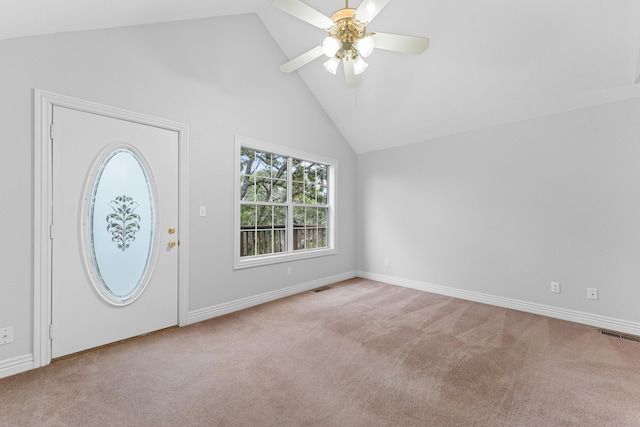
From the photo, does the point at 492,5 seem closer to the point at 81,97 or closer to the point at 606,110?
the point at 606,110

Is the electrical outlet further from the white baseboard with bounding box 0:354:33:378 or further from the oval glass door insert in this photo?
the oval glass door insert

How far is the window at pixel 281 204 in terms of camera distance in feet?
12.0

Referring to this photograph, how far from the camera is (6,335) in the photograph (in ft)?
6.57

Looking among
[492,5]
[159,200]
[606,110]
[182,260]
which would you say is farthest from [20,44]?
[606,110]

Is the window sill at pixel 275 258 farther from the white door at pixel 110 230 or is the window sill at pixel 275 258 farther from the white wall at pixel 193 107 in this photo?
the white door at pixel 110 230

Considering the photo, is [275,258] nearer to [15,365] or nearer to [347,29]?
[15,365]

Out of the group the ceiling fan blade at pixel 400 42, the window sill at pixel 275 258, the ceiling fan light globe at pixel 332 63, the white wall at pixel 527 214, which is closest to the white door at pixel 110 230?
the window sill at pixel 275 258

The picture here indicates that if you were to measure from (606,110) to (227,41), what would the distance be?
165 inches

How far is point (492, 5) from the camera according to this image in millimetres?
2580

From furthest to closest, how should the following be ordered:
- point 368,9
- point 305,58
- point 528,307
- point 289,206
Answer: point 289,206, point 528,307, point 305,58, point 368,9

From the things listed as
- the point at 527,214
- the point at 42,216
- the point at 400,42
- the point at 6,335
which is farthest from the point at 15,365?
the point at 527,214

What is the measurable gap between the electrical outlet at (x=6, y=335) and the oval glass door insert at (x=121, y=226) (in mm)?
550

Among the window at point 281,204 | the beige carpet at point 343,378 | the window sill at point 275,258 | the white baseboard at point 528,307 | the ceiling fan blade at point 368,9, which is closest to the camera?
the beige carpet at point 343,378

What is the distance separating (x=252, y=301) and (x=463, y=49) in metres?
3.78
